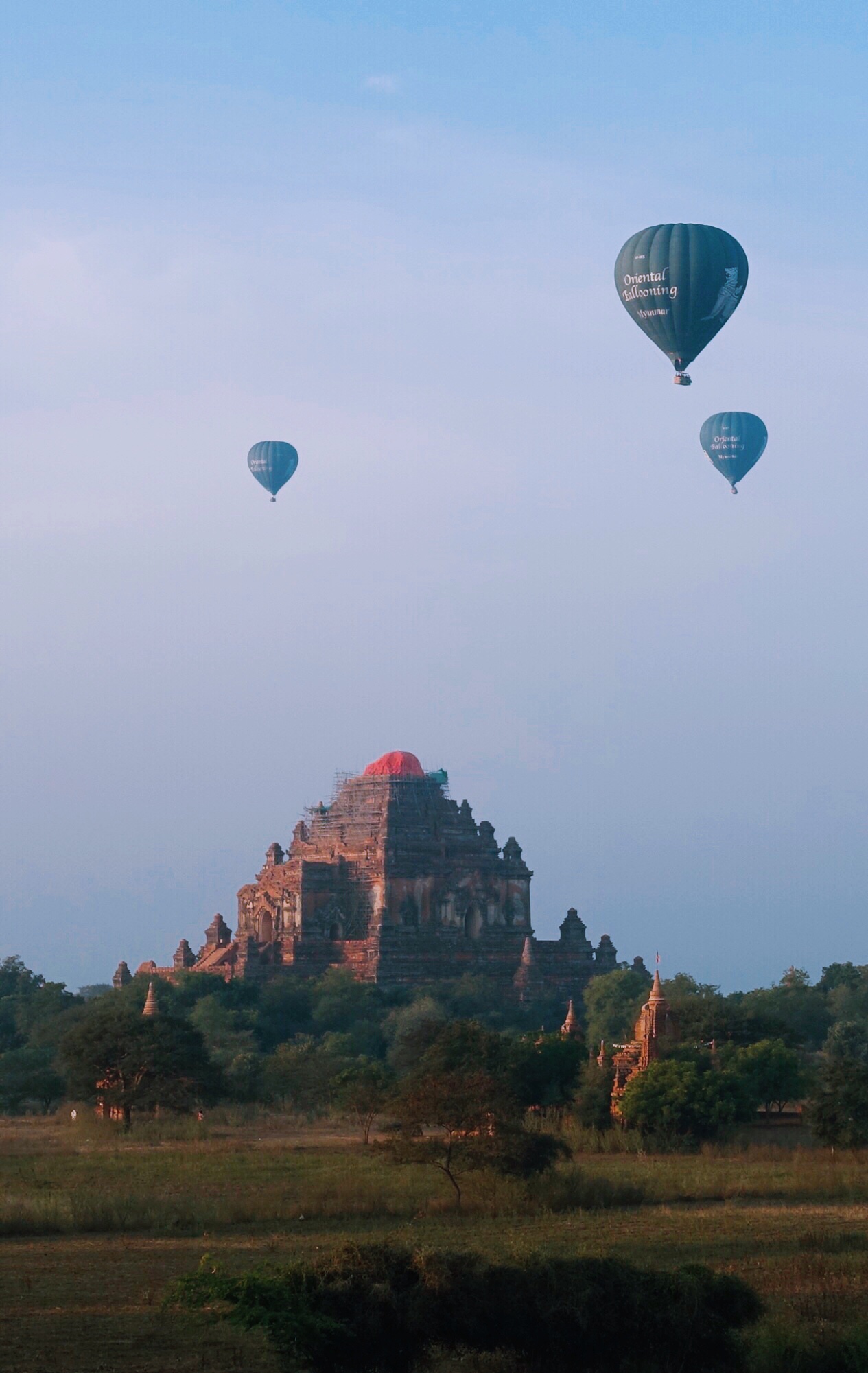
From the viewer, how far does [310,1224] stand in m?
33.9

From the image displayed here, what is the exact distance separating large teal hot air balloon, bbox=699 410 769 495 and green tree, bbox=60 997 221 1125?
38.2 metres

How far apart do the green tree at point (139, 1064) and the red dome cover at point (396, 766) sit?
45698 millimetres

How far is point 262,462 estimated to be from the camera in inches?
3999

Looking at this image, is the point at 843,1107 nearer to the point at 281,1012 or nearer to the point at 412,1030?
the point at 412,1030

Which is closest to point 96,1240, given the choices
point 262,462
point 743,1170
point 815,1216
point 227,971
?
point 815,1216

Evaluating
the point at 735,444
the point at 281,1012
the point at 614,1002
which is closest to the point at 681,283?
the point at 735,444

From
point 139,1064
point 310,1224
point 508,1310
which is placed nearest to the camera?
point 508,1310

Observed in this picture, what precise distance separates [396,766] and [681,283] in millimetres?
44345

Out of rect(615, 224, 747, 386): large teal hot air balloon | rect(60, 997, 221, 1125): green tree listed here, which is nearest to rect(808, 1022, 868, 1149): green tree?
rect(60, 997, 221, 1125): green tree

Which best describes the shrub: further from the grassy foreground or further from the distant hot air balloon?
the distant hot air balloon

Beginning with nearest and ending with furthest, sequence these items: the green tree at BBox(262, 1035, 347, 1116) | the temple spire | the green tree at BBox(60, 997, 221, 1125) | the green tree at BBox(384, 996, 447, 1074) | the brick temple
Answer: the green tree at BBox(60, 997, 221, 1125) → the green tree at BBox(384, 996, 447, 1074) → the green tree at BBox(262, 1035, 347, 1116) → the temple spire → the brick temple

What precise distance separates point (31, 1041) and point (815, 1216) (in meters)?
54.1

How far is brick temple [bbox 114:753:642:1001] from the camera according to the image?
9800cm

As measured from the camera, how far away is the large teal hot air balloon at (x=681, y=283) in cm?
6794
